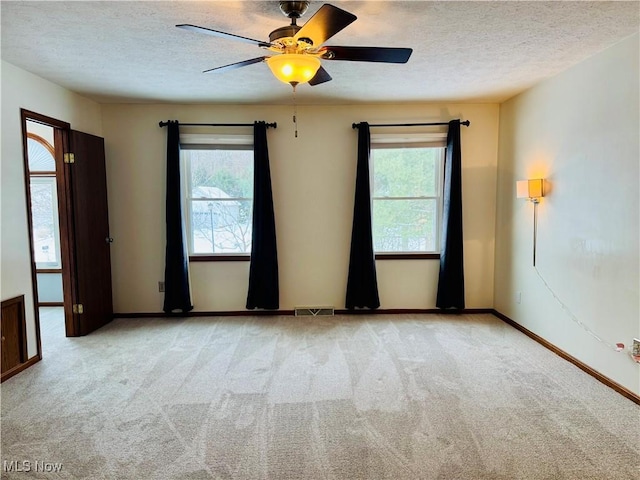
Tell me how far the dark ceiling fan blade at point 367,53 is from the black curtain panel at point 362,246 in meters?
2.15

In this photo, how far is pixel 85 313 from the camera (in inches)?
156

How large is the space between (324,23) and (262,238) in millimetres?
2888

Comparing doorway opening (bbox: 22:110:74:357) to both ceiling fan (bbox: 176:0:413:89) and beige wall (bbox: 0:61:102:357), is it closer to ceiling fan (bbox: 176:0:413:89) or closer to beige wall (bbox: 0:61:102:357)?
beige wall (bbox: 0:61:102:357)

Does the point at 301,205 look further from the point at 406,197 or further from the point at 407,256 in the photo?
the point at 407,256

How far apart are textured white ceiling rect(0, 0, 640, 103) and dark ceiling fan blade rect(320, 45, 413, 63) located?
28 centimetres

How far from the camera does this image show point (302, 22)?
2.36 m

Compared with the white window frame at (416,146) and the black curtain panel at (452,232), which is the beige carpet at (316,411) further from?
the white window frame at (416,146)

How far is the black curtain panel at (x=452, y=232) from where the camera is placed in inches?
170

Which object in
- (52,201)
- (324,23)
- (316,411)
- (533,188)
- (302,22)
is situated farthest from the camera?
(52,201)

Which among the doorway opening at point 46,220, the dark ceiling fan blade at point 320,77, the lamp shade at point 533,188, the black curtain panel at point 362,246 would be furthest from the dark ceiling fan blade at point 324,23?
the doorway opening at point 46,220

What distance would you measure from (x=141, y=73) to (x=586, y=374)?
4.51 metres

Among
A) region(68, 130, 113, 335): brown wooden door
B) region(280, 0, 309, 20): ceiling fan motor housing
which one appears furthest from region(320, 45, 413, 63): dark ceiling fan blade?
region(68, 130, 113, 335): brown wooden door

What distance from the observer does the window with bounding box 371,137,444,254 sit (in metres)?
4.52

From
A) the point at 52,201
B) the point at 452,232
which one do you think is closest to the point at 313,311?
the point at 452,232
